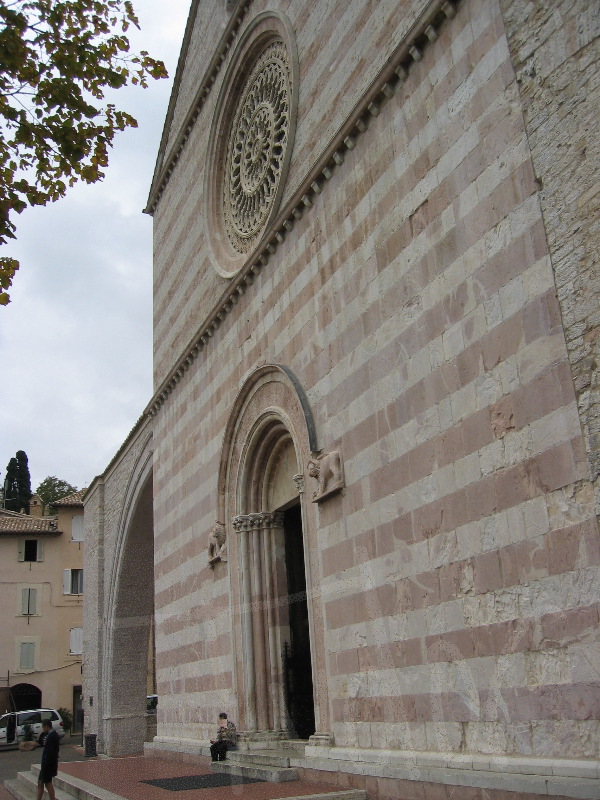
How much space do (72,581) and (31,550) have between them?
215 centimetres

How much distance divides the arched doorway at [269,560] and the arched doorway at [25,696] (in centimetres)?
2480

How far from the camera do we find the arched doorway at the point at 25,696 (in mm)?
31719

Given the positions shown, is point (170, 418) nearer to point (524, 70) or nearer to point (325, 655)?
point (325, 655)

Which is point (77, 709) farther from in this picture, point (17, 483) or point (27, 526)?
point (17, 483)

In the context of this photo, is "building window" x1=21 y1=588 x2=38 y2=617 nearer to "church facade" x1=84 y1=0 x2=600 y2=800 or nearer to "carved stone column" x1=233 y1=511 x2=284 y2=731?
"church facade" x1=84 y1=0 x2=600 y2=800

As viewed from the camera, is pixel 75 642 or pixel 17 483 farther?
pixel 17 483

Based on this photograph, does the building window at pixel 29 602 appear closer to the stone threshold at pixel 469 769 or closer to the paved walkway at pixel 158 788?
the paved walkway at pixel 158 788

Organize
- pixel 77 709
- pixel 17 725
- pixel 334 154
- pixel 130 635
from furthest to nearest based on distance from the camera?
pixel 77 709 < pixel 17 725 < pixel 130 635 < pixel 334 154

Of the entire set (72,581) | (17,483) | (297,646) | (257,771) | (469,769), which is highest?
(17,483)

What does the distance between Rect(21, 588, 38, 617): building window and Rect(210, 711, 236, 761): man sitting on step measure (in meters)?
25.0

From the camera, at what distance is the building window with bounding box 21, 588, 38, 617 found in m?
32.8

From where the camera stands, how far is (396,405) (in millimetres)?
7316

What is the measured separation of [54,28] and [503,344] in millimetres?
4246

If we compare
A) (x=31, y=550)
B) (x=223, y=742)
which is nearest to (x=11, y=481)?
(x=31, y=550)
